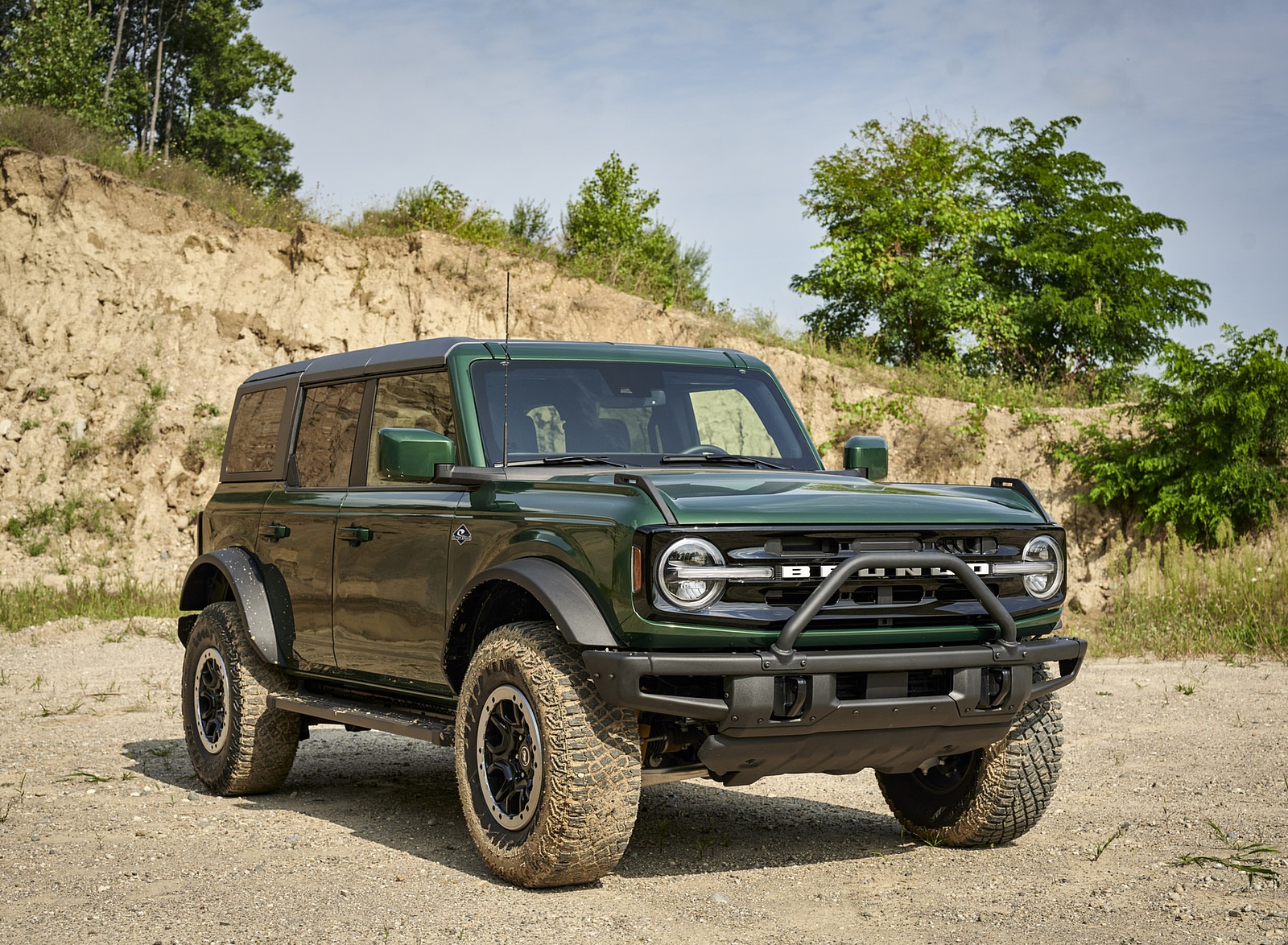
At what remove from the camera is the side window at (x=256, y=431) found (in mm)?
7703

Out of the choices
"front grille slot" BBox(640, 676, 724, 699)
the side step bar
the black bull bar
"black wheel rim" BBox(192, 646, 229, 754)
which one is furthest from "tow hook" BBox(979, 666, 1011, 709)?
"black wheel rim" BBox(192, 646, 229, 754)

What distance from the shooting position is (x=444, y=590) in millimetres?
5762

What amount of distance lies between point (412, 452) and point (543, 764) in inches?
56.6

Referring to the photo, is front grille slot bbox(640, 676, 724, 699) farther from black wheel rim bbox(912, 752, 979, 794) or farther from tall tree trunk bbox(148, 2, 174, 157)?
tall tree trunk bbox(148, 2, 174, 157)

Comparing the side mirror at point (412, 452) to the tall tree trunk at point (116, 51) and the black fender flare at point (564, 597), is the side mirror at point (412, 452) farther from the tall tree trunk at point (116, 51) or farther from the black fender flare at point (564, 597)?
the tall tree trunk at point (116, 51)

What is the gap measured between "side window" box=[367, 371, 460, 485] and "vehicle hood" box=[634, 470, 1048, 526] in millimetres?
1276

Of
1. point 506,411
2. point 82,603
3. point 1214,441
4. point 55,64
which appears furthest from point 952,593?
point 55,64

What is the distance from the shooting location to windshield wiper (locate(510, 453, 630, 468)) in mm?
5859

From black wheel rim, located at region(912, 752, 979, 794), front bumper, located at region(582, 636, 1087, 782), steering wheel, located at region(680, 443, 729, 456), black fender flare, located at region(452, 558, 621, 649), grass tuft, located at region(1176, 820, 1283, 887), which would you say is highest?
steering wheel, located at region(680, 443, 729, 456)

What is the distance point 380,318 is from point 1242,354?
47.9ft

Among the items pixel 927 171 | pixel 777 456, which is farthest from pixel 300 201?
pixel 777 456

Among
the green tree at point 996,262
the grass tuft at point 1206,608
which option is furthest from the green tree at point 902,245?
the grass tuft at point 1206,608

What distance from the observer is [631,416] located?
629 cm

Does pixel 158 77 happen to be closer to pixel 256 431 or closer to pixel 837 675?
pixel 256 431
